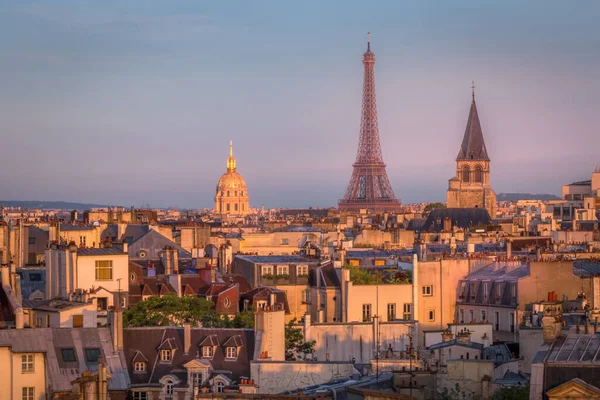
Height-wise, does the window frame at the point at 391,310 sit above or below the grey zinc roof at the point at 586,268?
below

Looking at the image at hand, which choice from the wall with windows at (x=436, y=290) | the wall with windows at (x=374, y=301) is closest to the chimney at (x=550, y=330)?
the wall with windows at (x=374, y=301)

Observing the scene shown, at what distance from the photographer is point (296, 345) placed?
152ft

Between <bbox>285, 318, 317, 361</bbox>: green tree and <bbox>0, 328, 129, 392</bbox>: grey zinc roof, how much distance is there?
6.63 metres

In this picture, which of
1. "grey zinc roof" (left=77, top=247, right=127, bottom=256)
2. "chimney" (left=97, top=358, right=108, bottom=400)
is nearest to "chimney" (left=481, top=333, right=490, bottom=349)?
"grey zinc roof" (left=77, top=247, right=127, bottom=256)

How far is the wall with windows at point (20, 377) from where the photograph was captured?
117 ft

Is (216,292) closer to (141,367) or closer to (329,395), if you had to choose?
(141,367)

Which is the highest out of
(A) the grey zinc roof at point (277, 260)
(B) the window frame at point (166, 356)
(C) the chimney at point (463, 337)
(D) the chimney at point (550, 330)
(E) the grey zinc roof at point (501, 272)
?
(A) the grey zinc roof at point (277, 260)

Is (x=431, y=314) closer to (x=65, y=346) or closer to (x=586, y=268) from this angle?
(x=586, y=268)

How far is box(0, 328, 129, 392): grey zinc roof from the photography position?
36.4m

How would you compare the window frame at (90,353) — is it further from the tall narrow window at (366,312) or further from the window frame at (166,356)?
the tall narrow window at (366,312)

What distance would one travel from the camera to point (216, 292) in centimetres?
5575

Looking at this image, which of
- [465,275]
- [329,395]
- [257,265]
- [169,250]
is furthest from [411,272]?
[329,395]

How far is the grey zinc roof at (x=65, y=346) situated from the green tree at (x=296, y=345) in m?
6.63

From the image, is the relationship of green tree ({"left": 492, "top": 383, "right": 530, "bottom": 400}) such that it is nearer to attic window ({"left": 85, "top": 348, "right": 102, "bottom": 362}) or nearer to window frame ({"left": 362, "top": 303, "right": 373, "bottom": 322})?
attic window ({"left": 85, "top": 348, "right": 102, "bottom": 362})
